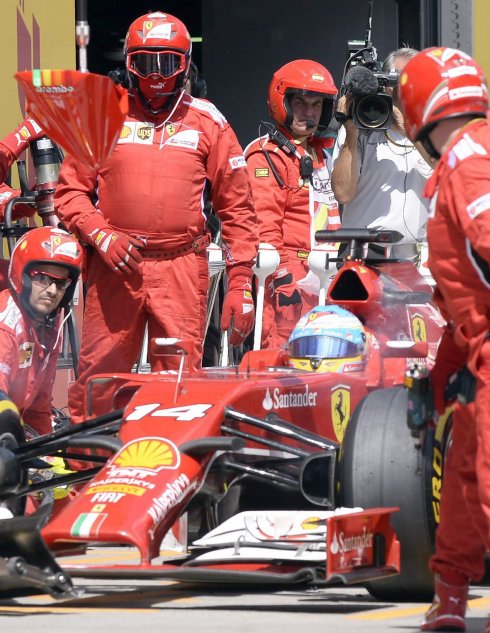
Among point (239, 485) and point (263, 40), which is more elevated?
point (263, 40)

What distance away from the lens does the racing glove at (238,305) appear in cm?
862

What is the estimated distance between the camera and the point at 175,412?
20.2 ft

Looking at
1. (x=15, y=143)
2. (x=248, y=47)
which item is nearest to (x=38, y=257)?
(x=15, y=143)

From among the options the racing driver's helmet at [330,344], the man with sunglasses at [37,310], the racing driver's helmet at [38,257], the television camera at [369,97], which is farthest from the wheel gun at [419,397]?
the television camera at [369,97]

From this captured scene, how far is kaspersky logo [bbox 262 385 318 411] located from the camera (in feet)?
21.6

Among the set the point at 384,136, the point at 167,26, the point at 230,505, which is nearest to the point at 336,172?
the point at 384,136

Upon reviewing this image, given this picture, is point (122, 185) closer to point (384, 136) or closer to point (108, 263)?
point (108, 263)

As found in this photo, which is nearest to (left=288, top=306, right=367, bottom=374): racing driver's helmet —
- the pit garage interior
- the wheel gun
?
the wheel gun

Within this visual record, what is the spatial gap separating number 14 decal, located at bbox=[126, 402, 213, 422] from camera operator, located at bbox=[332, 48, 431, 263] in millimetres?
3184

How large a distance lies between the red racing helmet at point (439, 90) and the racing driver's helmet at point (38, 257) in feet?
10.4

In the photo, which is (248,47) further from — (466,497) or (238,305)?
(466,497)

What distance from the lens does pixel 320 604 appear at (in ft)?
19.4

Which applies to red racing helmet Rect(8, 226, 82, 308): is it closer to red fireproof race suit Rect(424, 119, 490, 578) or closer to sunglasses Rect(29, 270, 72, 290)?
sunglasses Rect(29, 270, 72, 290)

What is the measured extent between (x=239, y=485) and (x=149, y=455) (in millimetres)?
904
